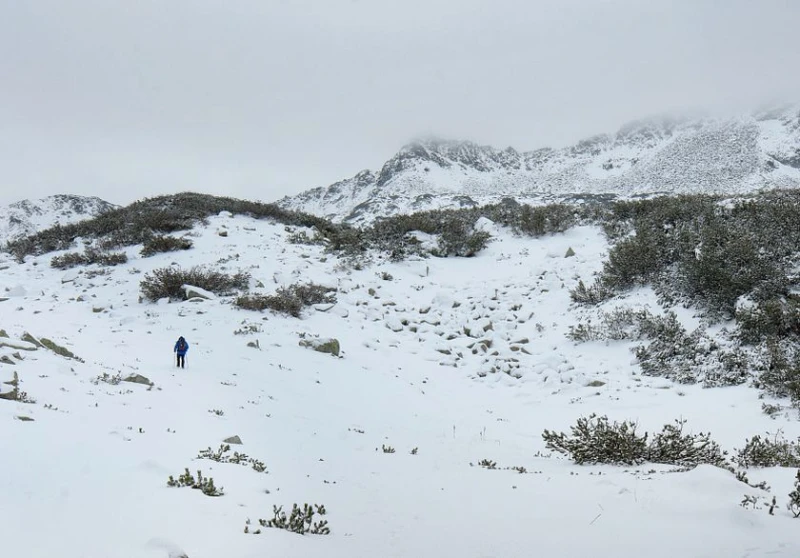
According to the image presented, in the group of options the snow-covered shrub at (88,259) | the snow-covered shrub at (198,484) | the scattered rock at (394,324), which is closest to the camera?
the snow-covered shrub at (198,484)

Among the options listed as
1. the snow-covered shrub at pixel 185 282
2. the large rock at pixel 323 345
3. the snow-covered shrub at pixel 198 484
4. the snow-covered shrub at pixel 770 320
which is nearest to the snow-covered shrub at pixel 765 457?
the snow-covered shrub at pixel 770 320

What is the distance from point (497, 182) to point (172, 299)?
84.9 m

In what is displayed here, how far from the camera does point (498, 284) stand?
1858cm

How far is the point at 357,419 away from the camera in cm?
1001

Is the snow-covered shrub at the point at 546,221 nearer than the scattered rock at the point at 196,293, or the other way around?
the scattered rock at the point at 196,293

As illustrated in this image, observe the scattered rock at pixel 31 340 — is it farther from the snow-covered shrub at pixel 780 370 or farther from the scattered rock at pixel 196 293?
the snow-covered shrub at pixel 780 370

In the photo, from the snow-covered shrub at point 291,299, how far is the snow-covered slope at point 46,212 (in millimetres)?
81322

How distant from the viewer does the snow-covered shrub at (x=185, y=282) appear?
16312mm

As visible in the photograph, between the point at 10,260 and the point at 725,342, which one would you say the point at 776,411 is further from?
the point at 10,260

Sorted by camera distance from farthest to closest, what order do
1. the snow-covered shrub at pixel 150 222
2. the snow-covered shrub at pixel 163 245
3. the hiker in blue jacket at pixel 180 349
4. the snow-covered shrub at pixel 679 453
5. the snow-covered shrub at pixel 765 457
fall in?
the snow-covered shrub at pixel 150 222, the snow-covered shrub at pixel 163 245, the hiker in blue jacket at pixel 180 349, the snow-covered shrub at pixel 679 453, the snow-covered shrub at pixel 765 457

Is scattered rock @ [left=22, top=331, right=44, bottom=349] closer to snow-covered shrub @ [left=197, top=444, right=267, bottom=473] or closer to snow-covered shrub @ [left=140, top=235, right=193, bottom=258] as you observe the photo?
snow-covered shrub @ [left=197, top=444, right=267, bottom=473]

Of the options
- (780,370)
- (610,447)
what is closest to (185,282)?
(610,447)

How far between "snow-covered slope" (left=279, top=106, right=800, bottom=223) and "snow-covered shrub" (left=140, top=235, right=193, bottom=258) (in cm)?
3774

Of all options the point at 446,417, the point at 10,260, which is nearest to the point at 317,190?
the point at 10,260
